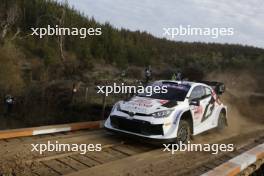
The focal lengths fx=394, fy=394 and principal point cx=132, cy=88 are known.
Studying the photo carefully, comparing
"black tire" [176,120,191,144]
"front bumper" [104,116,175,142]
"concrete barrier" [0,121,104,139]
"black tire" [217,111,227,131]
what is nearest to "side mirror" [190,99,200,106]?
"black tire" [176,120,191,144]

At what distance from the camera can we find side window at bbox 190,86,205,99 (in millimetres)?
10659

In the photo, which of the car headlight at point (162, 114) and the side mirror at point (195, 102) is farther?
the side mirror at point (195, 102)

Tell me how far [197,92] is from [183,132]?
1.64m

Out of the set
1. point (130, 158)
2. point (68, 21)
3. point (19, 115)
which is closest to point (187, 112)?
point (130, 158)

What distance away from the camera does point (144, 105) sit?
31.4 ft

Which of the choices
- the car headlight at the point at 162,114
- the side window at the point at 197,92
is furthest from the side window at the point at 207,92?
the car headlight at the point at 162,114

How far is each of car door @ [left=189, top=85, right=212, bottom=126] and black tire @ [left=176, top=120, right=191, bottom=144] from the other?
0.47 m

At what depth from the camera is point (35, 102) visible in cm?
2491

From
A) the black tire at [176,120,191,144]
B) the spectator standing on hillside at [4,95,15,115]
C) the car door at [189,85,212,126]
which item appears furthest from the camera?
the spectator standing on hillside at [4,95,15,115]

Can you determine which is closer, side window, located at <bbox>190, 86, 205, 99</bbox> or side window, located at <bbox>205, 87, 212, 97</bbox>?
side window, located at <bbox>190, 86, 205, 99</bbox>

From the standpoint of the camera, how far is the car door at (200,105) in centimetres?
1041

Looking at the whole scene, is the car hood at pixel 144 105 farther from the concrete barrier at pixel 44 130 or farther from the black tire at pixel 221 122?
the black tire at pixel 221 122

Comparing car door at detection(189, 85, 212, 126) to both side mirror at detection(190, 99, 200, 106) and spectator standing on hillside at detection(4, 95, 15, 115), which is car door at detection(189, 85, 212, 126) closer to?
side mirror at detection(190, 99, 200, 106)

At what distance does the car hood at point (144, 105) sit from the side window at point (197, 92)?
1.02 meters
